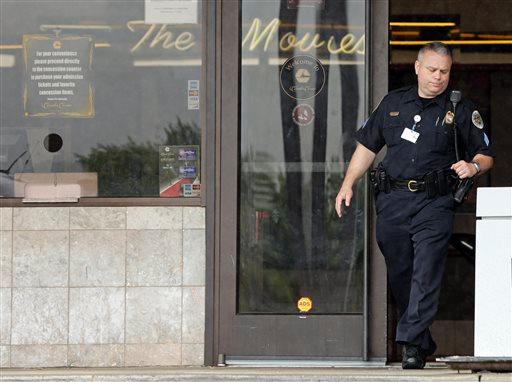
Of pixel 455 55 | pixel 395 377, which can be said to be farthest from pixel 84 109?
pixel 455 55

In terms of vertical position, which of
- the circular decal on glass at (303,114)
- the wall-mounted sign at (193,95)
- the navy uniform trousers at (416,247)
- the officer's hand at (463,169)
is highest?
the wall-mounted sign at (193,95)

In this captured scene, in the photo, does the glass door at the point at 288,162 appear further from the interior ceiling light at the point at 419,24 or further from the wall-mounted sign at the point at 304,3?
the interior ceiling light at the point at 419,24

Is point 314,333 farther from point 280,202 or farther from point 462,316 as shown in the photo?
point 462,316

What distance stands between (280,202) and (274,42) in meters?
0.98

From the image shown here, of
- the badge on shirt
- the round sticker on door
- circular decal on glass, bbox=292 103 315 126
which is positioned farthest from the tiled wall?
the badge on shirt

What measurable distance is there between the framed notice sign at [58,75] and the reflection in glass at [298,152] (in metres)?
0.98

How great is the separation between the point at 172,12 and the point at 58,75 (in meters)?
0.80

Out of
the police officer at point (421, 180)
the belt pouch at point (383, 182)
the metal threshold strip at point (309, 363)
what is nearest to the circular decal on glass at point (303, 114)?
the police officer at point (421, 180)

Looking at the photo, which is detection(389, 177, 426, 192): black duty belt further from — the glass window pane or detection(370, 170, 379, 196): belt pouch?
the glass window pane

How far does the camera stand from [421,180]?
663 cm

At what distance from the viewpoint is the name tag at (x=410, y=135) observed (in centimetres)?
668

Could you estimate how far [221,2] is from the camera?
731 cm

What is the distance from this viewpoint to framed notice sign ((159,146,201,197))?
728 cm

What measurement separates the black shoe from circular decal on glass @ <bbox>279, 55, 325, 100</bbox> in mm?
1664
